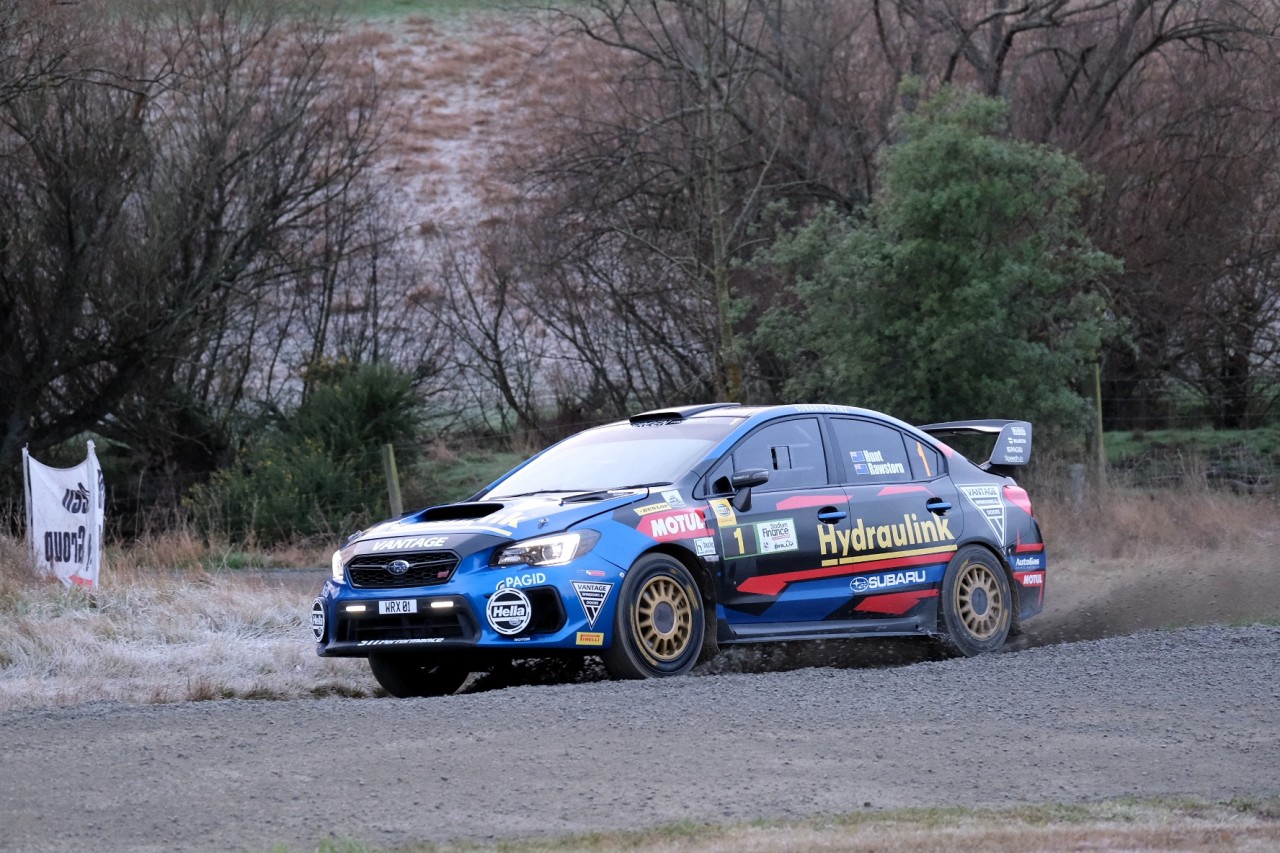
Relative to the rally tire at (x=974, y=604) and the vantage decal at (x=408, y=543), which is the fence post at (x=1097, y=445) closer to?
the rally tire at (x=974, y=604)

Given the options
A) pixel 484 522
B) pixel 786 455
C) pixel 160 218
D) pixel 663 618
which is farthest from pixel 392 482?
pixel 663 618

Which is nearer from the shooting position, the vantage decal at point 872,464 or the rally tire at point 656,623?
the rally tire at point 656,623

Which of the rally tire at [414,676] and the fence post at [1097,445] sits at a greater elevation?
the fence post at [1097,445]

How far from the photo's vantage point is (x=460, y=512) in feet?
30.5

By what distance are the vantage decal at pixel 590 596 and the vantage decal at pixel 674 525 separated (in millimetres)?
492

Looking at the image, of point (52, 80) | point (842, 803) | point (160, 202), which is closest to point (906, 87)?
point (52, 80)

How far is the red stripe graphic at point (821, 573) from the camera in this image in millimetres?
9453

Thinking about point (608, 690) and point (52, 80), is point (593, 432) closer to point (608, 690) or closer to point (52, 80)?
point (608, 690)

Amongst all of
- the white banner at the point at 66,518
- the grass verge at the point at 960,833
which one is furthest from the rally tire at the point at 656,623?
the white banner at the point at 66,518

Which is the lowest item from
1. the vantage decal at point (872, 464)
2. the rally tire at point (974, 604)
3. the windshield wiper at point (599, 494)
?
the rally tire at point (974, 604)

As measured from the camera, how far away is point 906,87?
20.5m

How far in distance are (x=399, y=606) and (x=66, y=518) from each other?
6752 mm

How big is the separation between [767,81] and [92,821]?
75.6 feet

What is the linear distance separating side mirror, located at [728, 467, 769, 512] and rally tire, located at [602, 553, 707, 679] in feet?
1.99
